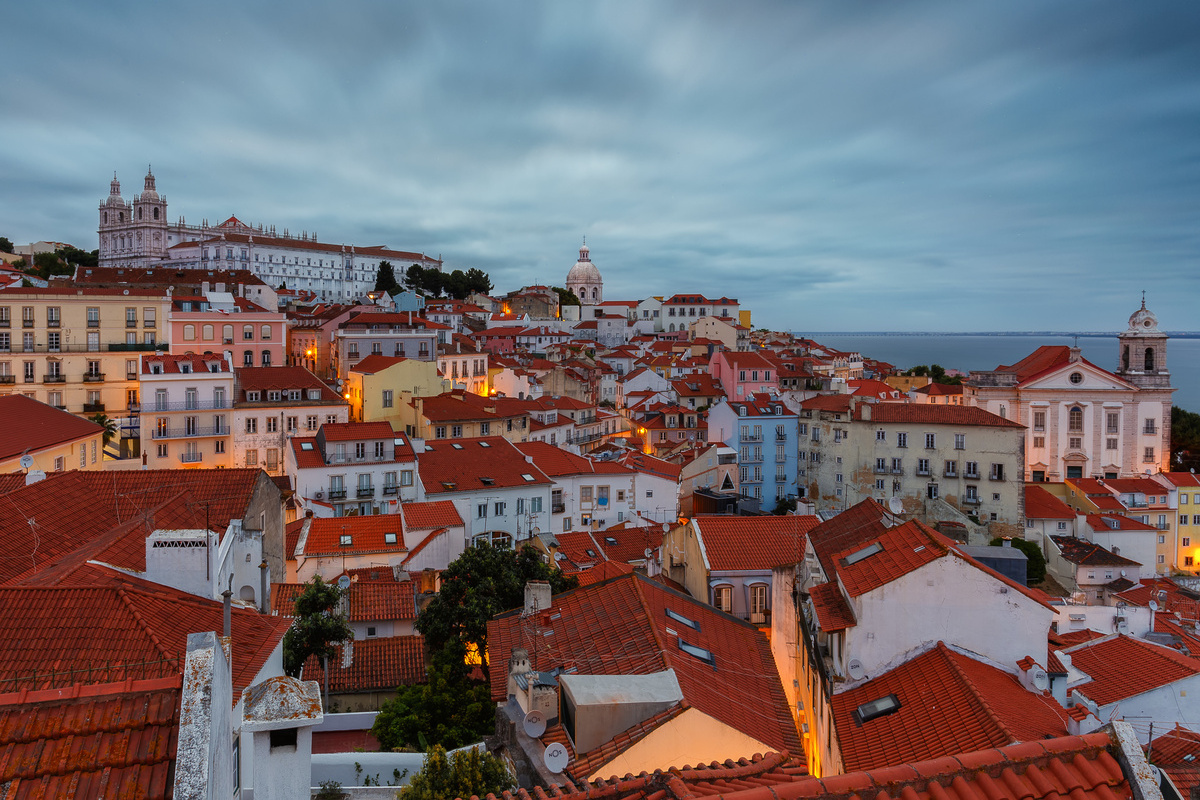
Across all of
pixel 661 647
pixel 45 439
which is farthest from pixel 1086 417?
pixel 45 439

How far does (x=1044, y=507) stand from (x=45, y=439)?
5303 centimetres

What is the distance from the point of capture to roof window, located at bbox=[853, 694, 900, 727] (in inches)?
463

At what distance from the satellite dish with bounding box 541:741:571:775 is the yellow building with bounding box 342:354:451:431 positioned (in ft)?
131

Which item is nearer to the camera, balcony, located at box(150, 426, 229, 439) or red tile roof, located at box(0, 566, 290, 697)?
red tile roof, located at box(0, 566, 290, 697)

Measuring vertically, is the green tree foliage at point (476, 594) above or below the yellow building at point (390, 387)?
below

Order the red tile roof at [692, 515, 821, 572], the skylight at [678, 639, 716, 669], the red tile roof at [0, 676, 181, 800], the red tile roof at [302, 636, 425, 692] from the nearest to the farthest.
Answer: the red tile roof at [0, 676, 181, 800] → the skylight at [678, 639, 716, 669] → the red tile roof at [302, 636, 425, 692] → the red tile roof at [692, 515, 821, 572]

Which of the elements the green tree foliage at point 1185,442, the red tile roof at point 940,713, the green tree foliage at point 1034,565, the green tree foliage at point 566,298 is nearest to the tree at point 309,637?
the red tile roof at point 940,713

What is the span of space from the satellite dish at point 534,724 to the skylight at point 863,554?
303 inches

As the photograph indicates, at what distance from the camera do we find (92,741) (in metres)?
4.82

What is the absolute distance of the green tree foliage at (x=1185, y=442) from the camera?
228ft

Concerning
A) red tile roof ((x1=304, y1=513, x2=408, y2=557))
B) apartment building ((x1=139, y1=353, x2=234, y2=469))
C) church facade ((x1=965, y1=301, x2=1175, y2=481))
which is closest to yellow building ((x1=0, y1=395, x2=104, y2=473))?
red tile roof ((x1=304, y1=513, x2=408, y2=557))

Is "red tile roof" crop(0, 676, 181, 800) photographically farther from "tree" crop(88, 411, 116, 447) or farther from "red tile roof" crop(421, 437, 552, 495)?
"tree" crop(88, 411, 116, 447)

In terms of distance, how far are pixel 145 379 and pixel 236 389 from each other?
177 inches

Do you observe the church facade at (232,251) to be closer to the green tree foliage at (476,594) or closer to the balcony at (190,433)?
the balcony at (190,433)
